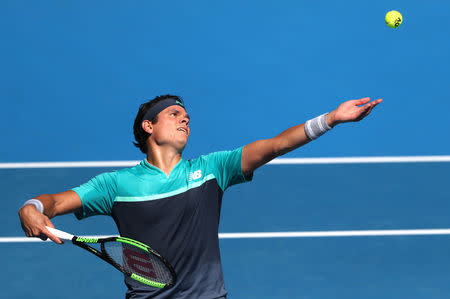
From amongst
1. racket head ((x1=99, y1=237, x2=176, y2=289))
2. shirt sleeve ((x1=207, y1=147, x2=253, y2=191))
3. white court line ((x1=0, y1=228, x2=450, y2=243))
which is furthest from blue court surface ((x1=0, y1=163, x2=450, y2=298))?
racket head ((x1=99, y1=237, x2=176, y2=289))

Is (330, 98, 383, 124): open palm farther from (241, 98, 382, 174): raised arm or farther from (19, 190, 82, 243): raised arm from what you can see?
(19, 190, 82, 243): raised arm

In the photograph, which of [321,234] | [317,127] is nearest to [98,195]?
[317,127]

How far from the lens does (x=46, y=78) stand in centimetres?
1019

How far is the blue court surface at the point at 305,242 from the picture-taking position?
675 centimetres

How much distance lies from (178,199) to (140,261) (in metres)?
0.39

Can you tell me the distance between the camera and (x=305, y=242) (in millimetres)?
7570

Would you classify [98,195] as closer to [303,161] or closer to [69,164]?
[69,164]

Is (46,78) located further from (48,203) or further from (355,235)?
(48,203)

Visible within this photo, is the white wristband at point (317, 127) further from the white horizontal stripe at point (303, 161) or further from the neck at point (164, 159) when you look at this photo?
the white horizontal stripe at point (303, 161)

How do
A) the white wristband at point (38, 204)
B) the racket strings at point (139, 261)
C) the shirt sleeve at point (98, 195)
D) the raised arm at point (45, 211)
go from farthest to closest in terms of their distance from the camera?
the shirt sleeve at point (98, 195) < the racket strings at point (139, 261) < the white wristband at point (38, 204) < the raised arm at point (45, 211)

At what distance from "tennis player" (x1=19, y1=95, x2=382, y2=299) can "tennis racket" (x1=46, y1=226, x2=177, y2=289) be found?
81 millimetres

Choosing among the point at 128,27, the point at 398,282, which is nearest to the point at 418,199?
the point at 398,282

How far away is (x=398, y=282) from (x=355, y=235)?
0.98 meters

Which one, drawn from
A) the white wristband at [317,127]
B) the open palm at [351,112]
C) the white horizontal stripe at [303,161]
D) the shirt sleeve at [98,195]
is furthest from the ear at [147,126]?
the white horizontal stripe at [303,161]
